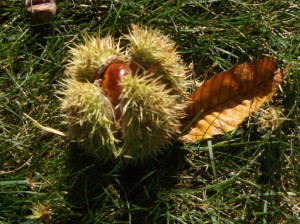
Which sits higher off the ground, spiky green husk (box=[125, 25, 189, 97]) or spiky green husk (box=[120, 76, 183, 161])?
spiky green husk (box=[125, 25, 189, 97])

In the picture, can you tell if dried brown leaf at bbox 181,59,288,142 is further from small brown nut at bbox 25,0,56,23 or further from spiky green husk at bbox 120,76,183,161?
small brown nut at bbox 25,0,56,23

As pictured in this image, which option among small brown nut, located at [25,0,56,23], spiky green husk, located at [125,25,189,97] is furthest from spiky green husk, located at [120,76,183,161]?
small brown nut, located at [25,0,56,23]

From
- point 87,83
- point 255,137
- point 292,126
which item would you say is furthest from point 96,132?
point 292,126

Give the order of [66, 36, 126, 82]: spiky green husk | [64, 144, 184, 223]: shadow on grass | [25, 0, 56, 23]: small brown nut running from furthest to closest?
[25, 0, 56, 23]: small brown nut, [64, 144, 184, 223]: shadow on grass, [66, 36, 126, 82]: spiky green husk

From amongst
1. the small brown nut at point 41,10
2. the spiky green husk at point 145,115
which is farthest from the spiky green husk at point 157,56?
the small brown nut at point 41,10

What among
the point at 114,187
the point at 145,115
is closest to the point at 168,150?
the point at 114,187

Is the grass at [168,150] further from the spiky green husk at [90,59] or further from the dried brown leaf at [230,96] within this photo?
the spiky green husk at [90,59]

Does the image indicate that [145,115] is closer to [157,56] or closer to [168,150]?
[157,56]

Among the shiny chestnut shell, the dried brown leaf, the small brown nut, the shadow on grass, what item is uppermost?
the small brown nut
